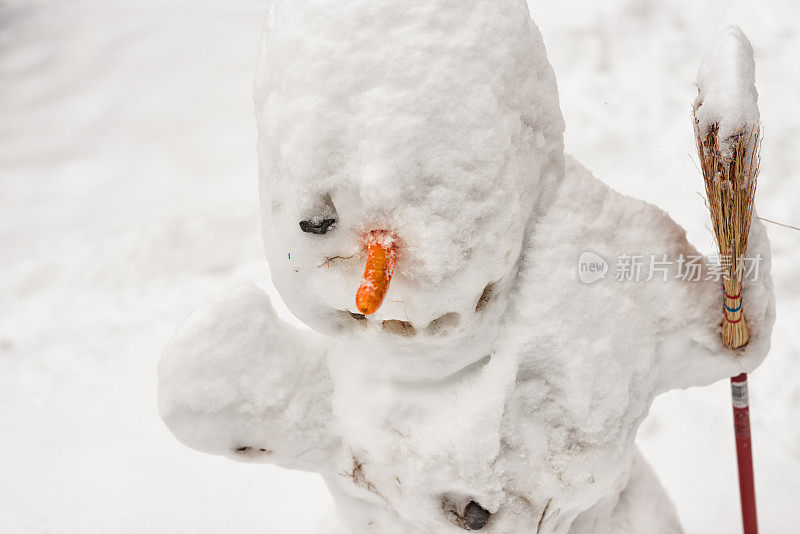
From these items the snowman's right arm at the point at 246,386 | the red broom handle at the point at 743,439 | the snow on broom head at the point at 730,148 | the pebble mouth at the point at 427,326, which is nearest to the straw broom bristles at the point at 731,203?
the snow on broom head at the point at 730,148

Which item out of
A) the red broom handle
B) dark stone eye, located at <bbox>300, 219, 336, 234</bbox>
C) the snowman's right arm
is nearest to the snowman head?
dark stone eye, located at <bbox>300, 219, 336, 234</bbox>

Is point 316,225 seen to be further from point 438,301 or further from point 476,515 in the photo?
point 476,515

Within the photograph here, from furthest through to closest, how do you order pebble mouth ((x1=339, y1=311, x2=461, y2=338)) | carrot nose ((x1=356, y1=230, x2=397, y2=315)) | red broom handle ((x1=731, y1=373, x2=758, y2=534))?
red broom handle ((x1=731, y1=373, x2=758, y2=534)) < pebble mouth ((x1=339, y1=311, x2=461, y2=338)) < carrot nose ((x1=356, y1=230, x2=397, y2=315))

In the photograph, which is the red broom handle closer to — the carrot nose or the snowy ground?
the snowy ground

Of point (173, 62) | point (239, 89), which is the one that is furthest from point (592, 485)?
point (173, 62)

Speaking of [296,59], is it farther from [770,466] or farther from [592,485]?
[770,466]

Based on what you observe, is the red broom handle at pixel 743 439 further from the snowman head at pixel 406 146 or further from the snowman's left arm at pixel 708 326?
the snowman head at pixel 406 146
